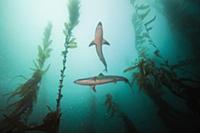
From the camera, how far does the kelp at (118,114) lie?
16.7ft

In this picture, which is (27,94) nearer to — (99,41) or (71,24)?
(71,24)

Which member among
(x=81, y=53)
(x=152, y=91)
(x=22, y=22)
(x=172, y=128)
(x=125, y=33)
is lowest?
(x=172, y=128)

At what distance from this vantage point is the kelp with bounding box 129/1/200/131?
5039mm

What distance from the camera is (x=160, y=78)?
5129mm

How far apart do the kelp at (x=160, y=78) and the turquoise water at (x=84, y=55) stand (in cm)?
11

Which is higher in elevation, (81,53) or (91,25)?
(91,25)

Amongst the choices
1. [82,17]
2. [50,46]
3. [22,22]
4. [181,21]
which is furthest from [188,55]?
[22,22]

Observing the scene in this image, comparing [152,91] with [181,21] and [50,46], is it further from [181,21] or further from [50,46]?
[50,46]

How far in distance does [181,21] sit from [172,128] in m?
2.08

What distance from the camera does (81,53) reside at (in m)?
5.39

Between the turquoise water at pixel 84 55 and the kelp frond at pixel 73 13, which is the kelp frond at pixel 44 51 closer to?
the turquoise water at pixel 84 55

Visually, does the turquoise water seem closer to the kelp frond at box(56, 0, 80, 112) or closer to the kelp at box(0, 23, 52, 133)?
the kelp at box(0, 23, 52, 133)

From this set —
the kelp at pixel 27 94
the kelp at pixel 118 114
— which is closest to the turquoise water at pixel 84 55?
the kelp at pixel 118 114

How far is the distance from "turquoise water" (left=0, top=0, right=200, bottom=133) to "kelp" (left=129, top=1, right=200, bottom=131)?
0.36 feet
